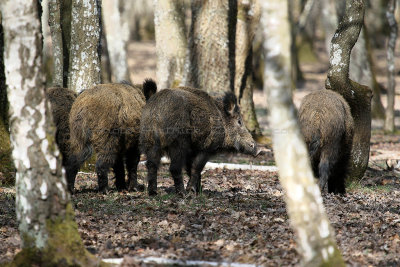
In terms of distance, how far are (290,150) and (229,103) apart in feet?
16.4

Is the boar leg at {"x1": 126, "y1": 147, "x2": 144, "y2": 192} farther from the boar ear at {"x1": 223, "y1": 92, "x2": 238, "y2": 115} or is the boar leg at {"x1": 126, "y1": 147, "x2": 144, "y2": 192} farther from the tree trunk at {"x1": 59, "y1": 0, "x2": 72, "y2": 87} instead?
the tree trunk at {"x1": 59, "y1": 0, "x2": 72, "y2": 87}

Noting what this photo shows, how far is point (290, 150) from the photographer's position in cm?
446

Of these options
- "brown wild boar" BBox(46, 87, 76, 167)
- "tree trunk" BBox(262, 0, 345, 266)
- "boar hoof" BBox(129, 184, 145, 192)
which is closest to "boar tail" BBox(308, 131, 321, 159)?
"boar hoof" BBox(129, 184, 145, 192)

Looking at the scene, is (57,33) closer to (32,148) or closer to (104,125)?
(104,125)

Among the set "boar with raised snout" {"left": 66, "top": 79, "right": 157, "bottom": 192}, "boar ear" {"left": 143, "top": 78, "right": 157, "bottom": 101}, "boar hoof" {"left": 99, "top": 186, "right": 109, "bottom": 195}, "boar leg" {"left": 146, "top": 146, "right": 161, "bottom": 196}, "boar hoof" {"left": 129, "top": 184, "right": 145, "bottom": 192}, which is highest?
"boar ear" {"left": 143, "top": 78, "right": 157, "bottom": 101}

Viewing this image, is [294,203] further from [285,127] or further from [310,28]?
[310,28]

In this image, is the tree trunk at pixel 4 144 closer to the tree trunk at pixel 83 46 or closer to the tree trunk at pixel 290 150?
the tree trunk at pixel 83 46

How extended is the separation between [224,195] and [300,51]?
37362mm

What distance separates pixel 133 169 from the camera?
9.09 metres

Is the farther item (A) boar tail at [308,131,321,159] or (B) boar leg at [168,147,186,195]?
(A) boar tail at [308,131,321,159]

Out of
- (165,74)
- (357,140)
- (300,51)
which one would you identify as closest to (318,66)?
(300,51)

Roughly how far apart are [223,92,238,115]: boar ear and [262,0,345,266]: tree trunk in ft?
16.0

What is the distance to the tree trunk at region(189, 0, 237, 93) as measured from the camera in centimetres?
1352

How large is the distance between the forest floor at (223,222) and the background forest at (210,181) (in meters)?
0.03
